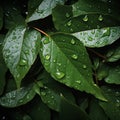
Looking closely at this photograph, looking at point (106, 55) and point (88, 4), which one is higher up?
point (88, 4)

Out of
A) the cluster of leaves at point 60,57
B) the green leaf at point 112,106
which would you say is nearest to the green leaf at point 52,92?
the cluster of leaves at point 60,57

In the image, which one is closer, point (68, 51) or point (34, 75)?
point (68, 51)

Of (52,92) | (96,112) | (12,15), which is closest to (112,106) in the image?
(96,112)

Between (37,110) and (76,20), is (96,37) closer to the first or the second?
(76,20)

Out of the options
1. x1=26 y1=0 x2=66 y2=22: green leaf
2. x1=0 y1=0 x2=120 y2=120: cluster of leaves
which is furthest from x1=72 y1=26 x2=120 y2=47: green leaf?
x1=26 y1=0 x2=66 y2=22: green leaf

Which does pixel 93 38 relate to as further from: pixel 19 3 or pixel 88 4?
pixel 19 3

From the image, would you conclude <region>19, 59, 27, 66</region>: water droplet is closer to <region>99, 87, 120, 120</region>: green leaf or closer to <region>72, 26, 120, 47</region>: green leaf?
<region>72, 26, 120, 47</region>: green leaf

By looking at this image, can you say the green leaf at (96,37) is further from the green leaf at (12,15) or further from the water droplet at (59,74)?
the green leaf at (12,15)

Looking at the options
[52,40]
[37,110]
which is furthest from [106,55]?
[37,110]
